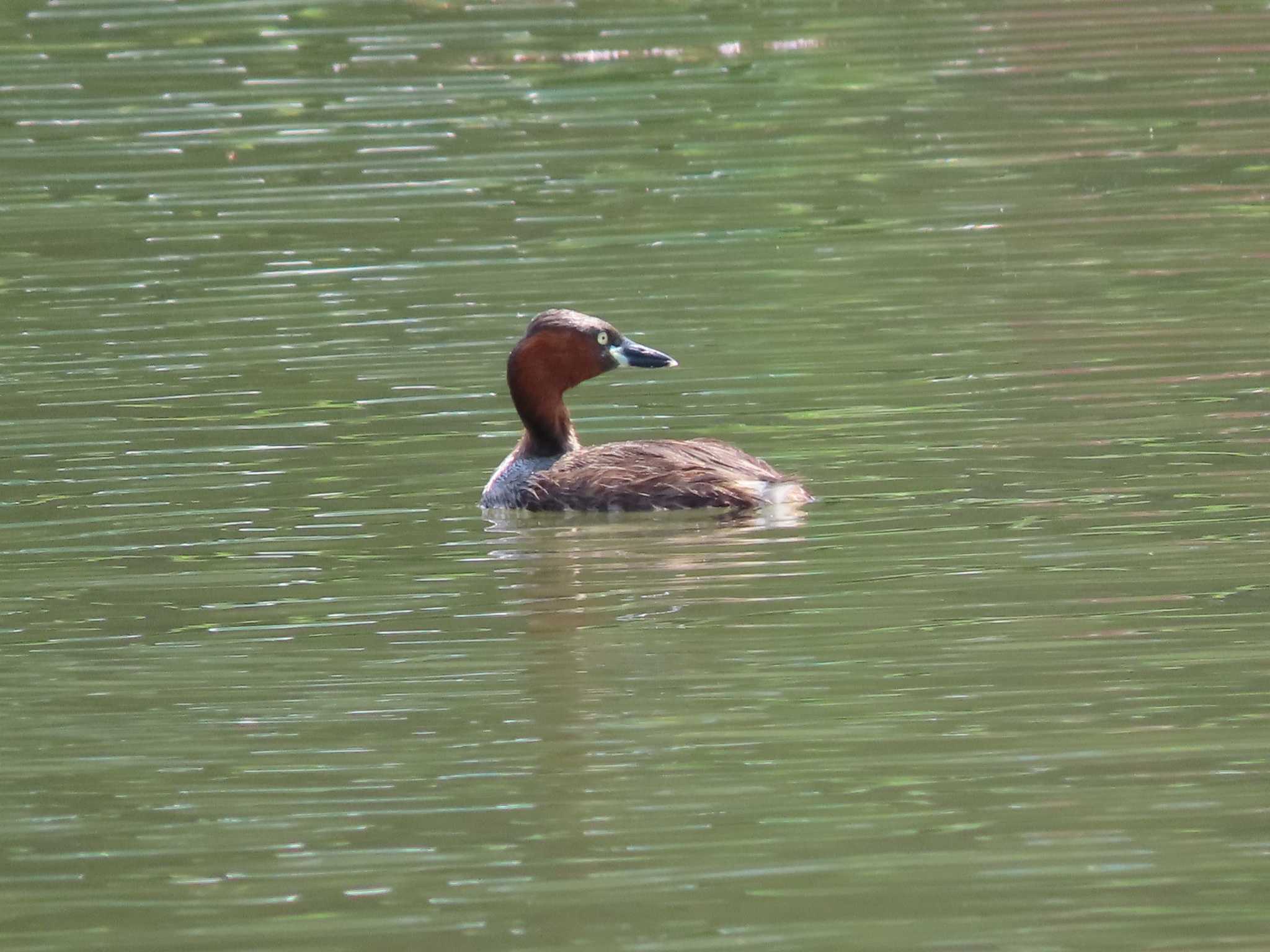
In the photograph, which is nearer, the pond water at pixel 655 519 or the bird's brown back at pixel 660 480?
the pond water at pixel 655 519

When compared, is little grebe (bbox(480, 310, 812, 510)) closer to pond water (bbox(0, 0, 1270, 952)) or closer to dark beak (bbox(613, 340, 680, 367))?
dark beak (bbox(613, 340, 680, 367))

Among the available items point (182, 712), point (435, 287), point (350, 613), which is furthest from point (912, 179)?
point (182, 712)

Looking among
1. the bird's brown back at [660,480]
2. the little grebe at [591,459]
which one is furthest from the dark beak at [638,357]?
the bird's brown back at [660,480]

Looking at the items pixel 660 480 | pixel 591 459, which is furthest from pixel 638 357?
pixel 660 480

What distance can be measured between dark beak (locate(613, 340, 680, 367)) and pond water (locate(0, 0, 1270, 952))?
414 mm

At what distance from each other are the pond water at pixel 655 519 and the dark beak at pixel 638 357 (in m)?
0.41

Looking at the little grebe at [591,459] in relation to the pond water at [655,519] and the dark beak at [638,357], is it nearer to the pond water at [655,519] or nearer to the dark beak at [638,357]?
the dark beak at [638,357]

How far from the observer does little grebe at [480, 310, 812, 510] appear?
365 inches

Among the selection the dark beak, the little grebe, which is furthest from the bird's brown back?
the dark beak

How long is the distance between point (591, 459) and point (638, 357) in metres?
0.67

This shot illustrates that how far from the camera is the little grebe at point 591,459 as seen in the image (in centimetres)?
928

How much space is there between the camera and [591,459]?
383 inches

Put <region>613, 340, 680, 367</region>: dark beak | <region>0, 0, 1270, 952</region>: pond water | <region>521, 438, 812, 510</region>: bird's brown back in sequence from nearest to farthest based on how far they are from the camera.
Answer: <region>0, 0, 1270, 952</region>: pond water → <region>521, 438, 812, 510</region>: bird's brown back → <region>613, 340, 680, 367</region>: dark beak

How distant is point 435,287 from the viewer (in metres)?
13.2
